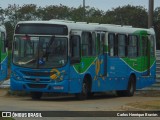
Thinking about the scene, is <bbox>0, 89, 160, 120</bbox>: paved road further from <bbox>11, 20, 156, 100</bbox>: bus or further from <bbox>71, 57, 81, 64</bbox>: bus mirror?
<bbox>71, 57, 81, 64</bbox>: bus mirror

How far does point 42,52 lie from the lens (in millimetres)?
24672

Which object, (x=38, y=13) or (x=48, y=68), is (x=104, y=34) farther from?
(x=38, y=13)

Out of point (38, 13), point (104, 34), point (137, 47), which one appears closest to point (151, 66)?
point (137, 47)

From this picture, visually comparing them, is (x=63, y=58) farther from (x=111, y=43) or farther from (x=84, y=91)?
(x=111, y=43)

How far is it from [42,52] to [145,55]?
8184mm

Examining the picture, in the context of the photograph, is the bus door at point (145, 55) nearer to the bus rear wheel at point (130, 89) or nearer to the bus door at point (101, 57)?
the bus rear wheel at point (130, 89)

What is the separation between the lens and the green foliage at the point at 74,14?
80375mm

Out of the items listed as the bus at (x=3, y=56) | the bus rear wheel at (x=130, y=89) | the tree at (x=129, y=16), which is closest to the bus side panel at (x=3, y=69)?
the bus at (x=3, y=56)

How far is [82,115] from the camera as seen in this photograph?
60.1 ft

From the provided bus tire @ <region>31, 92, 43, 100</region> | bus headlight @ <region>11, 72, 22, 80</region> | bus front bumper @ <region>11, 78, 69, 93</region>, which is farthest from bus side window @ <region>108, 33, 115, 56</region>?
bus headlight @ <region>11, 72, 22, 80</region>

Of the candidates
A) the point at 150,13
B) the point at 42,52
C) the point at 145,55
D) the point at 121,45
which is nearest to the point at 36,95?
the point at 42,52

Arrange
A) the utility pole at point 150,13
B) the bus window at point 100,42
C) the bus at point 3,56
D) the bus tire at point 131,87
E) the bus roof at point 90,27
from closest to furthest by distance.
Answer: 1. the bus roof at point 90,27
2. the bus window at point 100,42
3. the bus tire at point 131,87
4. the utility pole at point 150,13
5. the bus at point 3,56

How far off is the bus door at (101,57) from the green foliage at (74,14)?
45.3m

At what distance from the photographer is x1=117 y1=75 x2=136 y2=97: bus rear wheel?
30.1 meters
